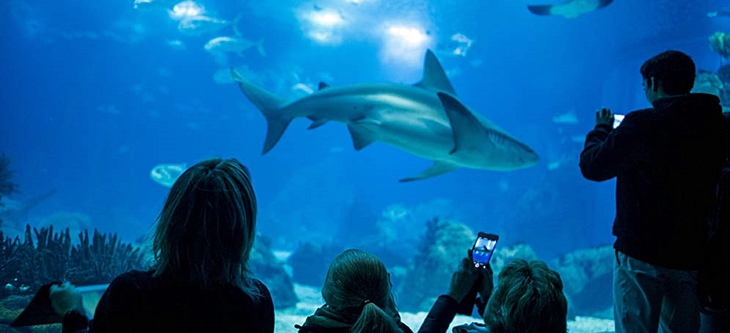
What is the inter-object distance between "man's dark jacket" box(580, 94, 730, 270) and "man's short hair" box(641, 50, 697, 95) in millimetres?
126

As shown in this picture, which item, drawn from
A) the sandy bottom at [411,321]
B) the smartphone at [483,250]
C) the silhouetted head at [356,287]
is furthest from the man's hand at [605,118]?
the sandy bottom at [411,321]

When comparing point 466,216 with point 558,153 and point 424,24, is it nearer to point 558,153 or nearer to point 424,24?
point 558,153

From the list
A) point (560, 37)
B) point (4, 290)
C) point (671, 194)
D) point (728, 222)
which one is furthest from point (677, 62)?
point (560, 37)

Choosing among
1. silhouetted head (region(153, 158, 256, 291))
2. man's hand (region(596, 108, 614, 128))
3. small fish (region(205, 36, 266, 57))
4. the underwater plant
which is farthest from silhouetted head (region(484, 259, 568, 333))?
small fish (region(205, 36, 266, 57))

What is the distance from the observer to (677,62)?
2.43m

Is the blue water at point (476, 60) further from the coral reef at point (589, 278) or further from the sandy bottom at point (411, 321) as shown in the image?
the sandy bottom at point (411, 321)

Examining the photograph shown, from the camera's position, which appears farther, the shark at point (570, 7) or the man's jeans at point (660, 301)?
the shark at point (570, 7)

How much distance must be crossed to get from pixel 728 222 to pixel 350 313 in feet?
5.50

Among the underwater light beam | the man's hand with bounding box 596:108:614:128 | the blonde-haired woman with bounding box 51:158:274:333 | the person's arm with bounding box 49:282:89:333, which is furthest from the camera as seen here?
the underwater light beam

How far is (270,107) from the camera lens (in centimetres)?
533

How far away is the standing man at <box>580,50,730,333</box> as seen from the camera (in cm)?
224

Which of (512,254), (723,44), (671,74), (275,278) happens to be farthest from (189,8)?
(671,74)

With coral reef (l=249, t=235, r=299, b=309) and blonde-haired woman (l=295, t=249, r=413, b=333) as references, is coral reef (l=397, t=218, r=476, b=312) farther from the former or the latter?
blonde-haired woman (l=295, t=249, r=413, b=333)

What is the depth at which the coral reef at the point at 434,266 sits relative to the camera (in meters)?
10.3
